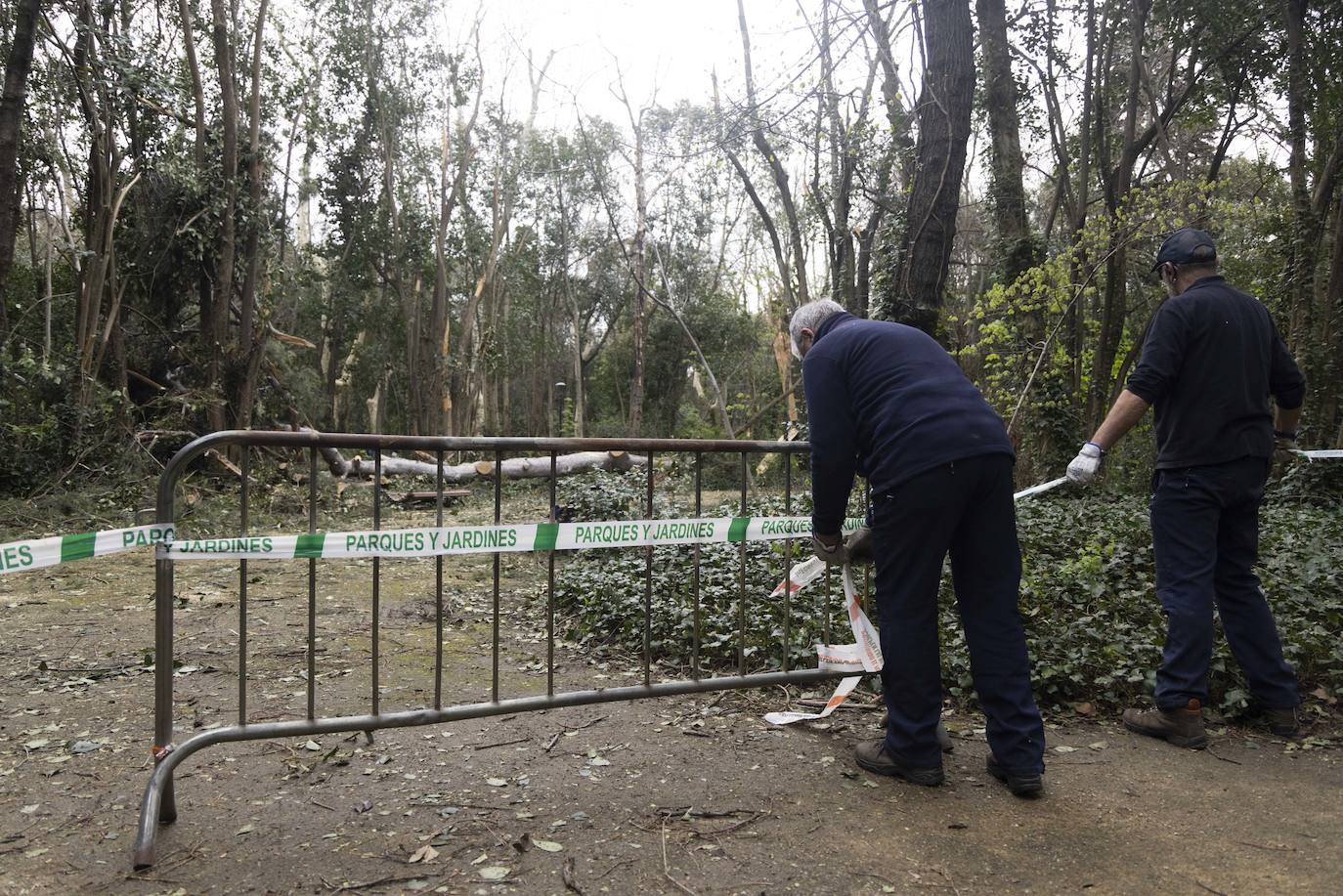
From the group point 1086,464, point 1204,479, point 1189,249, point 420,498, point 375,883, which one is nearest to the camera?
point 375,883

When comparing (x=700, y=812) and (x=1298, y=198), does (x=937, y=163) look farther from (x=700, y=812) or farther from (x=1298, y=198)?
(x=1298, y=198)

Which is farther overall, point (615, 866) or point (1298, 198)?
point (1298, 198)

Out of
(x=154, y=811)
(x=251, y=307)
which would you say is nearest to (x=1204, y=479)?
(x=154, y=811)

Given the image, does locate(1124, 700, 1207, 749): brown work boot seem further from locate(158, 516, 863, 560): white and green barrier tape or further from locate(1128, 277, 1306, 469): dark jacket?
locate(158, 516, 863, 560): white and green barrier tape

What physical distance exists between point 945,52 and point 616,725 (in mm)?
4797

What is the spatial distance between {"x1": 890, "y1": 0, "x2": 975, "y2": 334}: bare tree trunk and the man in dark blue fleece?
8.64ft

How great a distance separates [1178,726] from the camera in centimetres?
363

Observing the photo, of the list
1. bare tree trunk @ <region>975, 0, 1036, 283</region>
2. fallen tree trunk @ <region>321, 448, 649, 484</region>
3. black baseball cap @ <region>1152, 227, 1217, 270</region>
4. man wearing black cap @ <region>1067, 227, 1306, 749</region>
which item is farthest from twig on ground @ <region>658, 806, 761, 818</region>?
fallen tree trunk @ <region>321, 448, 649, 484</region>

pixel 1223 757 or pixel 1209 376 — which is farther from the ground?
pixel 1209 376

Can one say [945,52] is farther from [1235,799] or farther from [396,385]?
[396,385]

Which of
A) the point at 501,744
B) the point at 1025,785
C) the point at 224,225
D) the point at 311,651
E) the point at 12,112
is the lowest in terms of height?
the point at 501,744

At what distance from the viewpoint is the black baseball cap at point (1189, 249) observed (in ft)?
12.4

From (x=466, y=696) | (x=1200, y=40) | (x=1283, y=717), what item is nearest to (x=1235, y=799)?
(x=1283, y=717)

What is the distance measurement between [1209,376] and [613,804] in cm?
299
